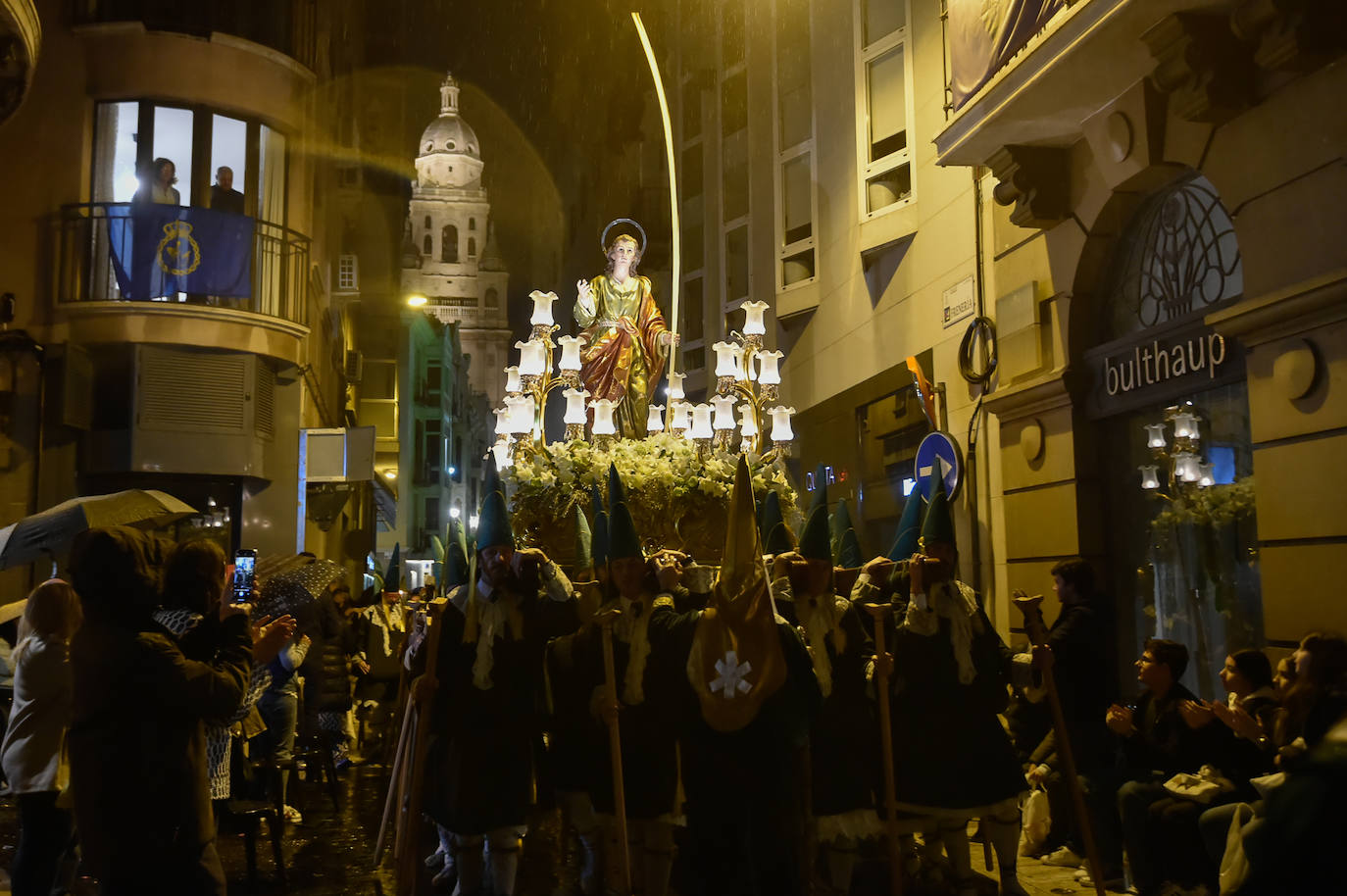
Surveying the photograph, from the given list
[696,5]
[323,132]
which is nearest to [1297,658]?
[323,132]

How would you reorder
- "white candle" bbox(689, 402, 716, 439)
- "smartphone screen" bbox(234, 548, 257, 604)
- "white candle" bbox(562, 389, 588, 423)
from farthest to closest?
"white candle" bbox(562, 389, 588, 423)
"white candle" bbox(689, 402, 716, 439)
"smartphone screen" bbox(234, 548, 257, 604)

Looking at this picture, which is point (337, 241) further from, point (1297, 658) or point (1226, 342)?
point (1297, 658)

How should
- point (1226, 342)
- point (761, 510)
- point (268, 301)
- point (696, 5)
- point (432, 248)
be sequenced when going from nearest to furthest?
point (1226, 342)
point (761, 510)
point (268, 301)
point (696, 5)
point (432, 248)

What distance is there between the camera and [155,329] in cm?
1599

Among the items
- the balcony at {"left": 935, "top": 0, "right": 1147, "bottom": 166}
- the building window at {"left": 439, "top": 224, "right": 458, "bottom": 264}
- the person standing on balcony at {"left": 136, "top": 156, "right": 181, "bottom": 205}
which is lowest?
the balcony at {"left": 935, "top": 0, "right": 1147, "bottom": 166}

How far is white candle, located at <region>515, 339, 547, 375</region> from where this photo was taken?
11.7 m

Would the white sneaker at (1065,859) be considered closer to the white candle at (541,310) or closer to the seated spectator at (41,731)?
the seated spectator at (41,731)

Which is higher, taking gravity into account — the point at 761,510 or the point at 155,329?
the point at 155,329

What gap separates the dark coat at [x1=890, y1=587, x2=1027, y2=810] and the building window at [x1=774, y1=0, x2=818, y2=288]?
563 inches

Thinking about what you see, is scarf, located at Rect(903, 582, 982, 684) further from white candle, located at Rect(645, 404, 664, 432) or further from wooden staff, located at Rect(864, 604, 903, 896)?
white candle, located at Rect(645, 404, 664, 432)

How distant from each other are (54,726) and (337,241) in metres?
25.4

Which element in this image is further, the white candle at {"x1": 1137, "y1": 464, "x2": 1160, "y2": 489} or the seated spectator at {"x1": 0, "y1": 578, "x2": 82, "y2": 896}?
the white candle at {"x1": 1137, "y1": 464, "x2": 1160, "y2": 489}

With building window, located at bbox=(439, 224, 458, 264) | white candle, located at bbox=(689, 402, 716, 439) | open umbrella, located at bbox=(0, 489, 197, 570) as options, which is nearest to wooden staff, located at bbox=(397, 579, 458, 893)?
open umbrella, located at bbox=(0, 489, 197, 570)

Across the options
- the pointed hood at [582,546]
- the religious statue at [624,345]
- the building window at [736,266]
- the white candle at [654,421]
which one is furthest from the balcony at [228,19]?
the pointed hood at [582,546]
